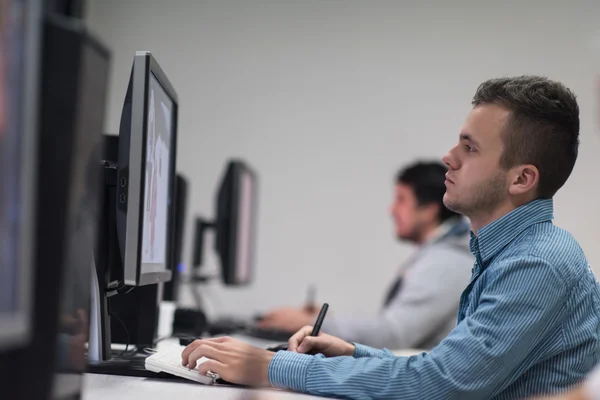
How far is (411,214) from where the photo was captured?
2971mm

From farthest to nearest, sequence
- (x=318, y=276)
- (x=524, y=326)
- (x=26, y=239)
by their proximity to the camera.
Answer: (x=318, y=276) → (x=524, y=326) → (x=26, y=239)

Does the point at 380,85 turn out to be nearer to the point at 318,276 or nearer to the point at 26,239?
the point at 318,276

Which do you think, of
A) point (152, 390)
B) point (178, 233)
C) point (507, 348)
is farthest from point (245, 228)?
point (507, 348)

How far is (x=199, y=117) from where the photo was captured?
3908 millimetres

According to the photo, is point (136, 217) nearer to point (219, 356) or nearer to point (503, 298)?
point (219, 356)

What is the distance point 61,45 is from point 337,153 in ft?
11.0

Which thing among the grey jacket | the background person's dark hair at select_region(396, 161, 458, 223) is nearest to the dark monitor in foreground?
the grey jacket

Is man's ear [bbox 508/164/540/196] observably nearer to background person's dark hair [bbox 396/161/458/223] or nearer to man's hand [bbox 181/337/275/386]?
man's hand [bbox 181/337/275/386]

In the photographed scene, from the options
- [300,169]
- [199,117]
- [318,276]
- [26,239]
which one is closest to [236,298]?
[318,276]

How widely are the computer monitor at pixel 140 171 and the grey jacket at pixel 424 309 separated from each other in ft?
3.93

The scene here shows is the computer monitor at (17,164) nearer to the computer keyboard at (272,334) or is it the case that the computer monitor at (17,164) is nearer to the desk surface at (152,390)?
the desk surface at (152,390)

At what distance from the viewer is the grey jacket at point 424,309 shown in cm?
230

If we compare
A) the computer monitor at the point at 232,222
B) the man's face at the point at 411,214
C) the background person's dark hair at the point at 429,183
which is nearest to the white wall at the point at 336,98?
the man's face at the point at 411,214

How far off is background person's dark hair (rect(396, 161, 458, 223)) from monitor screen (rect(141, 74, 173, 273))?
1667 mm
